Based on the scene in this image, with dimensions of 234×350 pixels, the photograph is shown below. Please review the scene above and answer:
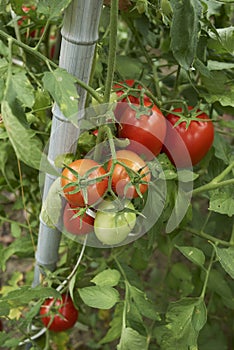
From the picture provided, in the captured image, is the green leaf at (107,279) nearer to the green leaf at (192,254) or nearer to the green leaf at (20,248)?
the green leaf at (192,254)

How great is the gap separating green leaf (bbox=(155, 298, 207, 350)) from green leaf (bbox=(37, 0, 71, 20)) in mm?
499

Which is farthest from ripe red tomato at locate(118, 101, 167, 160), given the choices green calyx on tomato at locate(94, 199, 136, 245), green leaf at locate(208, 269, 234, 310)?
green leaf at locate(208, 269, 234, 310)

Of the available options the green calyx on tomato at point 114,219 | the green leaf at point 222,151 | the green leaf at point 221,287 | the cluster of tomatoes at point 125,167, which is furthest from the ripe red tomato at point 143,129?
the green leaf at point 221,287

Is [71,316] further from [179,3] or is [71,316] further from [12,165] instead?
[179,3]

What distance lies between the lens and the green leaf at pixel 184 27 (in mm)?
590

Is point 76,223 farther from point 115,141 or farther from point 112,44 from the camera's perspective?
point 112,44

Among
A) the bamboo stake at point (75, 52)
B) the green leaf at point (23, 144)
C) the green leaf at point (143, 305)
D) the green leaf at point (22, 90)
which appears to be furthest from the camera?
the green leaf at point (143, 305)

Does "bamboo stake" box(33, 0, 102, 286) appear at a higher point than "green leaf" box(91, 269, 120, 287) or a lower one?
higher

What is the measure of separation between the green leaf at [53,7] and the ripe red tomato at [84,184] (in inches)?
8.0

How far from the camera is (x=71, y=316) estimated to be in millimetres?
1111

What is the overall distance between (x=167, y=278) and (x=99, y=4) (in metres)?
0.88

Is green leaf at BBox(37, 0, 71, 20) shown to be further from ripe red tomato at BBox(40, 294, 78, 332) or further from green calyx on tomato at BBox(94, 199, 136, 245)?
ripe red tomato at BBox(40, 294, 78, 332)

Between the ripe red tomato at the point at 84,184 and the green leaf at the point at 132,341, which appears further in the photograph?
the green leaf at the point at 132,341

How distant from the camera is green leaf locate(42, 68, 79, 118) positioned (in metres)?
0.60
